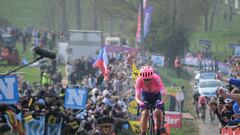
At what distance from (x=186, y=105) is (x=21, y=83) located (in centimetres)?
1064

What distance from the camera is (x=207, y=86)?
133 feet

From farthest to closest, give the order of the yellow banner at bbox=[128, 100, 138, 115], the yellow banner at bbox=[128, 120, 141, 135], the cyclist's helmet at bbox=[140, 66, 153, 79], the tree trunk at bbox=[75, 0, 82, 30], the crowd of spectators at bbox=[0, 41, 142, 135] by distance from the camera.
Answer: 1. the tree trunk at bbox=[75, 0, 82, 30]
2. the yellow banner at bbox=[128, 100, 138, 115]
3. the yellow banner at bbox=[128, 120, 141, 135]
4. the crowd of spectators at bbox=[0, 41, 142, 135]
5. the cyclist's helmet at bbox=[140, 66, 153, 79]

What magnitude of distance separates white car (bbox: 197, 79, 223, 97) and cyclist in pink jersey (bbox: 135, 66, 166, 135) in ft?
75.7

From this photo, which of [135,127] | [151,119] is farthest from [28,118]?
[135,127]

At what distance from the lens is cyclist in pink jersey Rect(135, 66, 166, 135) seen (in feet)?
51.5

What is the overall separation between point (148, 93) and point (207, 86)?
2483cm

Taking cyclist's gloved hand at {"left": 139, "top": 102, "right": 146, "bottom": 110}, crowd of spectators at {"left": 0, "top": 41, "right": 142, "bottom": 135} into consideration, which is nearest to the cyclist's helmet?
cyclist's gloved hand at {"left": 139, "top": 102, "right": 146, "bottom": 110}

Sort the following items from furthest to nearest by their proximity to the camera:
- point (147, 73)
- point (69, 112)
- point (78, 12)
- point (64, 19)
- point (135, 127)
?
point (78, 12), point (64, 19), point (135, 127), point (69, 112), point (147, 73)

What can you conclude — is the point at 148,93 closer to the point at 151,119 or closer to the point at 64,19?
the point at 151,119

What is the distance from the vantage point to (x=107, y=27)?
9175 centimetres

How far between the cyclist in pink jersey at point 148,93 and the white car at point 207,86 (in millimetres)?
23085

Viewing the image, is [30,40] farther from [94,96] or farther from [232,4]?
[232,4]

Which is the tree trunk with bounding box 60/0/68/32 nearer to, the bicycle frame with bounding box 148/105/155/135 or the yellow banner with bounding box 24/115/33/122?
the yellow banner with bounding box 24/115/33/122

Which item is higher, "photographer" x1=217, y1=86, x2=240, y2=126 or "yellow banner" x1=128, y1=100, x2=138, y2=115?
"photographer" x1=217, y1=86, x2=240, y2=126
